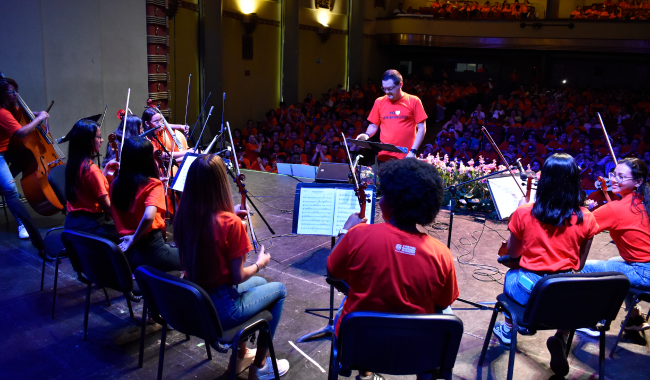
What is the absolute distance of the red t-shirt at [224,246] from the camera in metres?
2.27

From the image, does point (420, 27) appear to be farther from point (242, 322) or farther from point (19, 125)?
point (242, 322)

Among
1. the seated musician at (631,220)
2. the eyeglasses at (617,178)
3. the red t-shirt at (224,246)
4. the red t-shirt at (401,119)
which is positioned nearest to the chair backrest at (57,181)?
the red t-shirt at (224,246)

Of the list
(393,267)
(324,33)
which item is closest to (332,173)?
(393,267)

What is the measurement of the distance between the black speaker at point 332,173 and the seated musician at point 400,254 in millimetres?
3228

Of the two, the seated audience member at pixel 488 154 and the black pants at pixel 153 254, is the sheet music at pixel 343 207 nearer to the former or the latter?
the black pants at pixel 153 254

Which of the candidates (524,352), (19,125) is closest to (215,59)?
(19,125)

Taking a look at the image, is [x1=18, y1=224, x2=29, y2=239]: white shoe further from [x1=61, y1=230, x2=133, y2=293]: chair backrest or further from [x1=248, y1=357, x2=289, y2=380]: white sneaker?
[x1=248, y1=357, x2=289, y2=380]: white sneaker

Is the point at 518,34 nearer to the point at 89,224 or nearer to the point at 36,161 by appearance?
the point at 36,161

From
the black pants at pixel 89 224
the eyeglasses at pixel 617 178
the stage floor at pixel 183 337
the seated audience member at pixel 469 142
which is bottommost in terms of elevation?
the stage floor at pixel 183 337

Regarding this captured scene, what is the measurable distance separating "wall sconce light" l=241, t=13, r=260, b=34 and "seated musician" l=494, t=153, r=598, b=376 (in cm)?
1024

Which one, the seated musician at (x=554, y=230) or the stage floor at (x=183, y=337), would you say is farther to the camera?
the stage floor at (x=183, y=337)

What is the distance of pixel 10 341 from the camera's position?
9.81 feet

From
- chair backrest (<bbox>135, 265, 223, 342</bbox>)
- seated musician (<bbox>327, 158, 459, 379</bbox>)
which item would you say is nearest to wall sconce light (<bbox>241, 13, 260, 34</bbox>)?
chair backrest (<bbox>135, 265, 223, 342</bbox>)

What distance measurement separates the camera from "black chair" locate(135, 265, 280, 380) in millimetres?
2131
